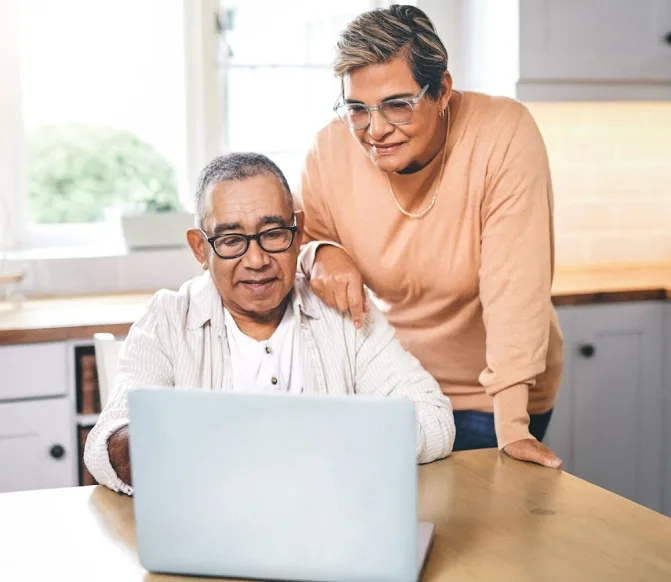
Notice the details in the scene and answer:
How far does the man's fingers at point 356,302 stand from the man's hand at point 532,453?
351 millimetres

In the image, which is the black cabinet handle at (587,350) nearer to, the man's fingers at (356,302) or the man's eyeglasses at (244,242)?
the man's fingers at (356,302)

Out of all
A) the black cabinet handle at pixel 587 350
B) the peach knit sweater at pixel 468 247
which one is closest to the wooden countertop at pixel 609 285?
the black cabinet handle at pixel 587 350

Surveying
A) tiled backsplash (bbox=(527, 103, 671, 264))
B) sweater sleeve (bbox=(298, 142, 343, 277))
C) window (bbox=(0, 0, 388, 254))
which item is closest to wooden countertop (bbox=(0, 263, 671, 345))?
tiled backsplash (bbox=(527, 103, 671, 264))

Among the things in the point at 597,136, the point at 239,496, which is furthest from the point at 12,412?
the point at 597,136

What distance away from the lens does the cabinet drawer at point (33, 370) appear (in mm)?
2559

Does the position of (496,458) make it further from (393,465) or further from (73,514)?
(73,514)

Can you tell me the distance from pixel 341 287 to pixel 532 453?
46cm

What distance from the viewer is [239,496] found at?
115cm

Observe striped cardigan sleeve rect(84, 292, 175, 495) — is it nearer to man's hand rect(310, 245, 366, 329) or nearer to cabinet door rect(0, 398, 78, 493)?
man's hand rect(310, 245, 366, 329)

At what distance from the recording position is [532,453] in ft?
5.29

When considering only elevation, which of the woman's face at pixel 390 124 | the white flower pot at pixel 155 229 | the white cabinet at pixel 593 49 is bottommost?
the white flower pot at pixel 155 229

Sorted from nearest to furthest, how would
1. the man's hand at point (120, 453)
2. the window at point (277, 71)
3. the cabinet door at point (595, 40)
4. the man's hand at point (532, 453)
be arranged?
the man's hand at point (120, 453)
the man's hand at point (532, 453)
the cabinet door at point (595, 40)
the window at point (277, 71)

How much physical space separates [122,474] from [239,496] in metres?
0.40

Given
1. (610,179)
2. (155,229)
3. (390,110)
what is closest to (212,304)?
(390,110)
